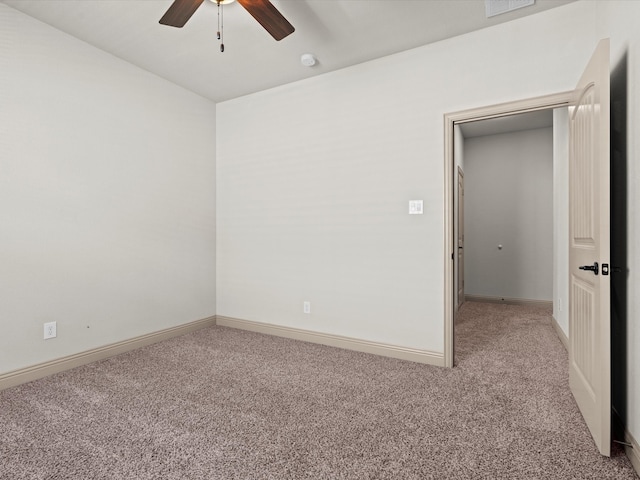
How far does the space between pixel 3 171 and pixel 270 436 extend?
253 cm

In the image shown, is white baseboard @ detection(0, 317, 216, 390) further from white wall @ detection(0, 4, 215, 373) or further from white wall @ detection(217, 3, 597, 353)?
white wall @ detection(217, 3, 597, 353)

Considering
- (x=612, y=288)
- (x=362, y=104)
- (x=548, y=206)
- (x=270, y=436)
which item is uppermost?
(x=362, y=104)

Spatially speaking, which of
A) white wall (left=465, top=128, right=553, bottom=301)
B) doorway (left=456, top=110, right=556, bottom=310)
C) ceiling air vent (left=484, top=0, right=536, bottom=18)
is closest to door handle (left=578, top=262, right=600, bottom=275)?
ceiling air vent (left=484, top=0, right=536, bottom=18)

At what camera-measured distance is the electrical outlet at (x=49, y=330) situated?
2.72m

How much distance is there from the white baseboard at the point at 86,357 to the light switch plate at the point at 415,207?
264 cm

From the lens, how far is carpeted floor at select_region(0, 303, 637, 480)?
5.34 ft

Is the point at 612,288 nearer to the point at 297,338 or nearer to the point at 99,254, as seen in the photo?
the point at 297,338

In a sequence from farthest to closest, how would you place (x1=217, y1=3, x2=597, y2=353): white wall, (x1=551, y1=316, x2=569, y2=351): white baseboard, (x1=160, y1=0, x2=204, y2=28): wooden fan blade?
(x1=551, y1=316, x2=569, y2=351): white baseboard
(x1=217, y1=3, x2=597, y2=353): white wall
(x1=160, y1=0, x2=204, y2=28): wooden fan blade

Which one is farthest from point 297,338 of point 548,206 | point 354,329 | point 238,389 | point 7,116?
point 548,206

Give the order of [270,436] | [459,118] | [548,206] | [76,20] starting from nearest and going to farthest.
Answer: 1. [270,436]
2. [76,20]
3. [459,118]
4. [548,206]

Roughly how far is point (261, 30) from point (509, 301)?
5.07 metres

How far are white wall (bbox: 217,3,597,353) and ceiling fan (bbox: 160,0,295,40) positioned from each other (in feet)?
4.04

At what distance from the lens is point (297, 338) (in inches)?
144

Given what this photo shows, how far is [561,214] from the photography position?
12.0 ft
